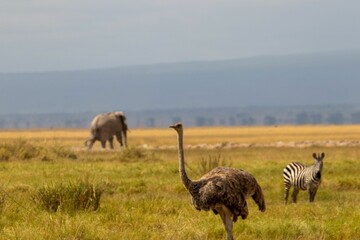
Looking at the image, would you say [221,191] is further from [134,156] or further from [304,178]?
[134,156]

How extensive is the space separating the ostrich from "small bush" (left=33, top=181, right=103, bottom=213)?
3373 millimetres

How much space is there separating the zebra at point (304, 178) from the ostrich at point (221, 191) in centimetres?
698

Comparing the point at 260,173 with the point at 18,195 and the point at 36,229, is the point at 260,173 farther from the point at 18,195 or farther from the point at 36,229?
the point at 36,229

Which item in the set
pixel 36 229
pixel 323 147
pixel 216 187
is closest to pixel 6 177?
pixel 36 229

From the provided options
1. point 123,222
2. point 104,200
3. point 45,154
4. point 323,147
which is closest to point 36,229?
point 123,222

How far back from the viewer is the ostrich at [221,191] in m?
11.4

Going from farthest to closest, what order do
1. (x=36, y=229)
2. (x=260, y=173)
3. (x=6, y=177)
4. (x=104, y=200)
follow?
(x=260, y=173)
(x=6, y=177)
(x=104, y=200)
(x=36, y=229)

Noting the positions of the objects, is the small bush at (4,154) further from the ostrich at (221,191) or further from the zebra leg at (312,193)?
the ostrich at (221,191)

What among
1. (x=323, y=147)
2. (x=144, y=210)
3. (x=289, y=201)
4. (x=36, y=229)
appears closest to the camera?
(x=36, y=229)

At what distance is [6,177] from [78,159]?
887 centimetres

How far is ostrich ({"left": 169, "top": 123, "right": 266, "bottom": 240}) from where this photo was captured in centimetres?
1141

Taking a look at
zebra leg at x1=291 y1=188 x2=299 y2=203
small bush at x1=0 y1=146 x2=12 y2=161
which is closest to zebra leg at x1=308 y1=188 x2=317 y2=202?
zebra leg at x1=291 y1=188 x2=299 y2=203

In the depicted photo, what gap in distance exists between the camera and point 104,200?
16891mm

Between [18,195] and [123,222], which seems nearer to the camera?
[123,222]
